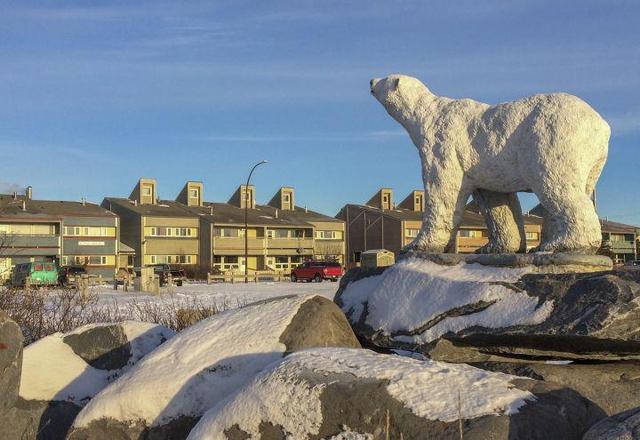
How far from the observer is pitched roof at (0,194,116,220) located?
51906mm

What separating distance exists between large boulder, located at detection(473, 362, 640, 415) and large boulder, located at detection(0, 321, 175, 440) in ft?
9.88

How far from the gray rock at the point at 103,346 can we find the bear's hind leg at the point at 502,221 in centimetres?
319

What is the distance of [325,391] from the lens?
3.84 m

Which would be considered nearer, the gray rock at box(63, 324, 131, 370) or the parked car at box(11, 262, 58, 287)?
the gray rock at box(63, 324, 131, 370)

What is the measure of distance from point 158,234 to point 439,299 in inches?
2154

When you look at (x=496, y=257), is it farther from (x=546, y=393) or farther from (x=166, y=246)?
(x=166, y=246)

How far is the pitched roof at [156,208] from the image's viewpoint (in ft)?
193

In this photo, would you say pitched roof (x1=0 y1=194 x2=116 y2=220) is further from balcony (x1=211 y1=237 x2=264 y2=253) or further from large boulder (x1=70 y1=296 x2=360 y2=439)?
large boulder (x1=70 y1=296 x2=360 y2=439)

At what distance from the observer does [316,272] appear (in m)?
42.4

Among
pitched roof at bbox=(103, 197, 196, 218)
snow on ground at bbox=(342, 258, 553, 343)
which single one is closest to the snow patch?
snow on ground at bbox=(342, 258, 553, 343)

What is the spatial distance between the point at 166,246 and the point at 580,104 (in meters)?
54.7

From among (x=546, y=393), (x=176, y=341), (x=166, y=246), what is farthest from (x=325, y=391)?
(x=166, y=246)

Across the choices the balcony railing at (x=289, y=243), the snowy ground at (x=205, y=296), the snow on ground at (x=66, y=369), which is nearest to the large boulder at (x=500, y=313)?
the snow on ground at (x=66, y=369)

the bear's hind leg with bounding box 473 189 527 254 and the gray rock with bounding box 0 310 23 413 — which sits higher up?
the bear's hind leg with bounding box 473 189 527 254
